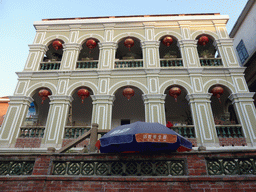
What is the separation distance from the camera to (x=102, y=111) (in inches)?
362

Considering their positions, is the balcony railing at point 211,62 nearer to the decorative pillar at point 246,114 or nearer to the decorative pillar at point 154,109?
the decorative pillar at point 246,114

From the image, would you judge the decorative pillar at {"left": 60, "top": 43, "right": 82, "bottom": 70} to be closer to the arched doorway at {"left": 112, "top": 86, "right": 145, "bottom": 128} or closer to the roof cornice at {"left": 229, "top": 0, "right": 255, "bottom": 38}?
the arched doorway at {"left": 112, "top": 86, "right": 145, "bottom": 128}

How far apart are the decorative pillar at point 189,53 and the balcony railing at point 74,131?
6.77 meters

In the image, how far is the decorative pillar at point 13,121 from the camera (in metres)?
8.70

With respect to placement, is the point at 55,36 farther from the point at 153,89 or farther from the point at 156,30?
the point at 153,89

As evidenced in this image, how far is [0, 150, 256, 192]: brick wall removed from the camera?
395 centimetres

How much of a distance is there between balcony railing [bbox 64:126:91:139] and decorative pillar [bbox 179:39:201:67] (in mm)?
6769

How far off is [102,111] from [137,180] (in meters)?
5.38

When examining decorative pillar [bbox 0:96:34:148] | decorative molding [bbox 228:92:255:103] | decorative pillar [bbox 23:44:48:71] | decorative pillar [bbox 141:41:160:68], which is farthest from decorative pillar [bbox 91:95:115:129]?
decorative molding [bbox 228:92:255:103]

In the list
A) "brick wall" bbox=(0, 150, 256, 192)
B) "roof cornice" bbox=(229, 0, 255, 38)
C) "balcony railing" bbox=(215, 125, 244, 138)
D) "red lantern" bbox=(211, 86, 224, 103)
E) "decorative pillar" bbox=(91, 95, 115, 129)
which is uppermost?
"roof cornice" bbox=(229, 0, 255, 38)

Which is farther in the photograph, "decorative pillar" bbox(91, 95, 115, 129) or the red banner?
"decorative pillar" bbox(91, 95, 115, 129)

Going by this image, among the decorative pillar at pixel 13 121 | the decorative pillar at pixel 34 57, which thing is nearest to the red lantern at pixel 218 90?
the decorative pillar at pixel 13 121

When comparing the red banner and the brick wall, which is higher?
the red banner

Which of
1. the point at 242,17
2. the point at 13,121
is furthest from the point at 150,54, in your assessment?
the point at 242,17
